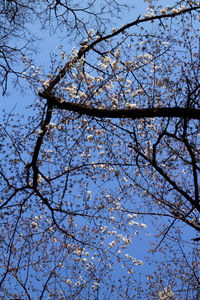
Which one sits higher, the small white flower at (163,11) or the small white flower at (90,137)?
the small white flower at (163,11)

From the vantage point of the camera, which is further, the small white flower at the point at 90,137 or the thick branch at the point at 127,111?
the small white flower at the point at 90,137

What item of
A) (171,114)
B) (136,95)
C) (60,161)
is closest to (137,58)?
(136,95)

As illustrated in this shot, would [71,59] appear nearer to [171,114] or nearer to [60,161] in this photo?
[60,161]

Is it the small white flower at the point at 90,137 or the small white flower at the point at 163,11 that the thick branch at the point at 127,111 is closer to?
the small white flower at the point at 90,137

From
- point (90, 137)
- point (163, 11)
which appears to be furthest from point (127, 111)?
point (163, 11)

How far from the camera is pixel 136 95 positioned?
6.94 metres

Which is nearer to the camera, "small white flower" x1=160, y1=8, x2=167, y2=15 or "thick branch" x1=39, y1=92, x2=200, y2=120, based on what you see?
"thick branch" x1=39, y1=92, x2=200, y2=120

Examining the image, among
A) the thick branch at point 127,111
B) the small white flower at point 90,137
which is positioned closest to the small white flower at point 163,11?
the thick branch at point 127,111

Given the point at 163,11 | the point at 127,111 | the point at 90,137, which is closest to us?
the point at 127,111

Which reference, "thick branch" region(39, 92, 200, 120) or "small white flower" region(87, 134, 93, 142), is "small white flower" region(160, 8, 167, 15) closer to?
"thick branch" region(39, 92, 200, 120)

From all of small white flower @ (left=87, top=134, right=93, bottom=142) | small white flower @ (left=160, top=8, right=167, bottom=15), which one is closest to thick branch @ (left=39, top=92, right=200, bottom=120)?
small white flower @ (left=87, top=134, right=93, bottom=142)

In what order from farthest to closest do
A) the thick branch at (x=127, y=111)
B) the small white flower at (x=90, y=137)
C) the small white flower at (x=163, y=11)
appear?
the small white flower at (x=163, y=11) → the small white flower at (x=90, y=137) → the thick branch at (x=127, y=111)

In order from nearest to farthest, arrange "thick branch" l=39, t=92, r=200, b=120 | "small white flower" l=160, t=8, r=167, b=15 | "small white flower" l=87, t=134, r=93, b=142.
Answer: "thick branch" l=39, t=92, r=200, b=120
"small white flower" l=87, t=134, r=93, b=142
"small white flower" l=160, t=8, r=167, b=15

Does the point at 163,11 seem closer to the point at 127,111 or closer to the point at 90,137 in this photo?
the point at 127,111
